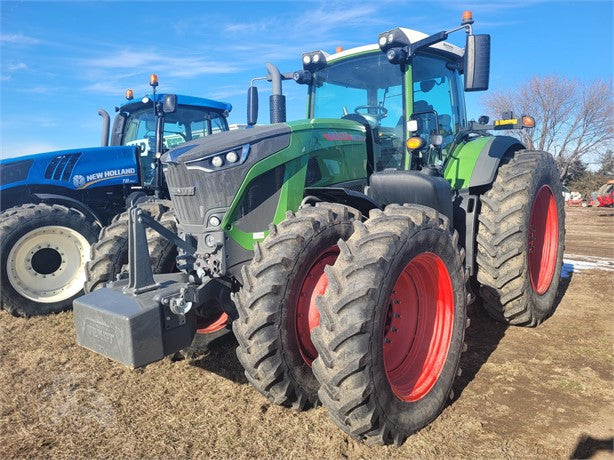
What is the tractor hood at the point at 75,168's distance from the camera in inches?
221

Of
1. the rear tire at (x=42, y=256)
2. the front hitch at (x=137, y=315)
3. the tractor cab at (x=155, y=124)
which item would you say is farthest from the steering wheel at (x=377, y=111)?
the rear tire at (x=42, y=256)

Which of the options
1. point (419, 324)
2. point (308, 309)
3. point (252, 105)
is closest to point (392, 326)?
point (419, 324)

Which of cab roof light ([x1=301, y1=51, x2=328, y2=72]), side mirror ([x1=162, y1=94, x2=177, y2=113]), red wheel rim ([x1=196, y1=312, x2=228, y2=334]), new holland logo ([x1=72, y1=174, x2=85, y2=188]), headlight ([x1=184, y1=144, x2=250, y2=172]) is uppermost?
cab roof light ([x1=301, y1=51, x2=328, y2=72])

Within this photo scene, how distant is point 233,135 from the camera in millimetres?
3180

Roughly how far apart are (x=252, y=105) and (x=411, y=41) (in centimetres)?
175

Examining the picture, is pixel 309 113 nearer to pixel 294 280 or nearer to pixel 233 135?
pixel 233 135

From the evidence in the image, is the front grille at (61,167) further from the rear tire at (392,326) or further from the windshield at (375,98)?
the rear tire at (392,326)

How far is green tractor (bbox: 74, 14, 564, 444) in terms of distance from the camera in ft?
7.84

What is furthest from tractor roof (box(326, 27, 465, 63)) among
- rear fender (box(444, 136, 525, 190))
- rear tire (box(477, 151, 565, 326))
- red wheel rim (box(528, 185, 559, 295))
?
red wheel rim (box(528, 185, 559, 295))

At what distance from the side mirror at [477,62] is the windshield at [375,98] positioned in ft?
2.66

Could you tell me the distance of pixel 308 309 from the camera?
2.86 metres

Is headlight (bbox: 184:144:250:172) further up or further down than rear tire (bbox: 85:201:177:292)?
further up

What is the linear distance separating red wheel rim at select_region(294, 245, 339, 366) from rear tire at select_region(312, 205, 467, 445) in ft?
1.32

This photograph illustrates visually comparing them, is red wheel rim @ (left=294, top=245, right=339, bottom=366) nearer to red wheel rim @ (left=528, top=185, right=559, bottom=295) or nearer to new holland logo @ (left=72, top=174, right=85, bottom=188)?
red wheel rim @ (left=528, top=185, right=559, bottom=295)
